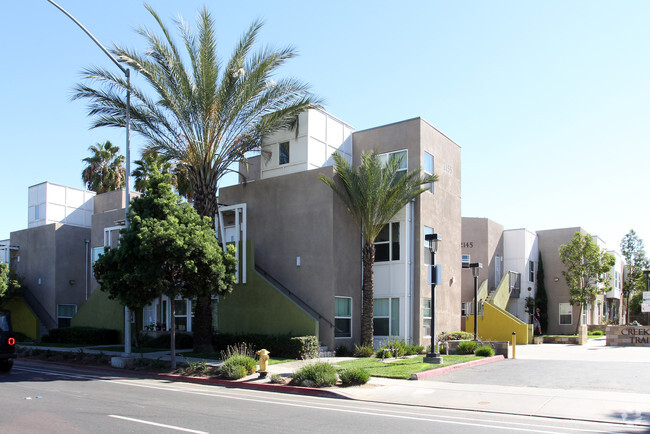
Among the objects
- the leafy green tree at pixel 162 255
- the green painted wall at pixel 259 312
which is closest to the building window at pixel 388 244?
the green painted wall at pixel 259 312

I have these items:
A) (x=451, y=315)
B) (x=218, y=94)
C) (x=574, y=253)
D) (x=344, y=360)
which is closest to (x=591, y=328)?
(x=574, y=253)

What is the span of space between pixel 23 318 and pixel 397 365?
81.3ft

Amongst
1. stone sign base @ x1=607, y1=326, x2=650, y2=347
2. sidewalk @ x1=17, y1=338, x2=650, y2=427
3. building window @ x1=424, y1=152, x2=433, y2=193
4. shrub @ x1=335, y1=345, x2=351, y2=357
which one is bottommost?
stone sign base @ x1=607, y1=326, x2=650, y2=347

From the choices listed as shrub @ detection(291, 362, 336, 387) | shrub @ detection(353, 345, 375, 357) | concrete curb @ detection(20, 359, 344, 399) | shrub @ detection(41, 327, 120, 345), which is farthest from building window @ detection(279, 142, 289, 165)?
shrub @ detection(291, 362, 336, 387)

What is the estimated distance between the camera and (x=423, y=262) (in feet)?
78.8

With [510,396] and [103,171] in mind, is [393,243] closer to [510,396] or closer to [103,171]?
[510,396]

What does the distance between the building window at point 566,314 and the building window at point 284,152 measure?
26.0 meters

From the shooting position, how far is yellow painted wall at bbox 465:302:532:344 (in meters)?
31.8

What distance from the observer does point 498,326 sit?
105 ft

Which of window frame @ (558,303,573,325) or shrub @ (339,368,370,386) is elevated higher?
shrub @ (339,368,370,386)

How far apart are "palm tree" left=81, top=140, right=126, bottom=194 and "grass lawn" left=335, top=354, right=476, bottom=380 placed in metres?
27.8

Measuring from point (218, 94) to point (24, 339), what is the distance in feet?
65.0

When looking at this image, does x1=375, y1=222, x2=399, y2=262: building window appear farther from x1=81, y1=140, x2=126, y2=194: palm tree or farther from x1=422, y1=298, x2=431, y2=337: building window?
x1=81, y1=140, x2=126, y2=194: palm tree

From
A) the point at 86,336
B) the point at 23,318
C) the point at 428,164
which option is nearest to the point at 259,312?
the point at 428,164
